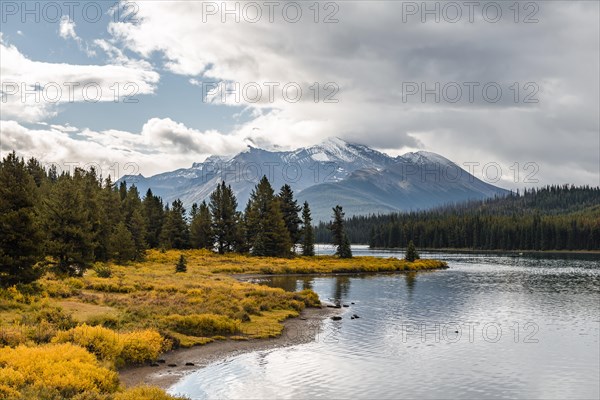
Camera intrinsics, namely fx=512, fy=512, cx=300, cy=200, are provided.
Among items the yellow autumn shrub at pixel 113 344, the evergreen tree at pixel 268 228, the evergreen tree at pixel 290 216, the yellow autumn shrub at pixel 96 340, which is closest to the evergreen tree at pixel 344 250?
the evergreen tree at pixel 290 216

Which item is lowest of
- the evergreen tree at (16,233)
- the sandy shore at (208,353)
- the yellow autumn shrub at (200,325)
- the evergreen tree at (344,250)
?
the sandy shore at (208,353)

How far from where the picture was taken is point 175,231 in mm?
122938

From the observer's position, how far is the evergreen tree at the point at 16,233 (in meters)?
37.9

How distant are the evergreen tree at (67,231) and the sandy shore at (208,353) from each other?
26185 mm

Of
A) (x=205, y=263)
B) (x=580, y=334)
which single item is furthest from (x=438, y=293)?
(x=205, y=263)

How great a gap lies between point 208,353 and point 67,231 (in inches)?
1225

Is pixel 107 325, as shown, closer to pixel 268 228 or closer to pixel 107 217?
pixel 107 217

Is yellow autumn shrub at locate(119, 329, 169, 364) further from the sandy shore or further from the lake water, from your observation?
the lake water

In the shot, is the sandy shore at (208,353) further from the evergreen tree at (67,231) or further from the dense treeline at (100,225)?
the evergreen tree at (67,231)

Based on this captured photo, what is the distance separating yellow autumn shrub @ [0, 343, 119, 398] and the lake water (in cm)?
388

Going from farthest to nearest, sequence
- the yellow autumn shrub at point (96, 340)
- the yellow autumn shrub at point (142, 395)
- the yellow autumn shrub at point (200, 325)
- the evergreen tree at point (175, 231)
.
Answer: the evergreen tree at point (175, 231) < the yellow autumn shrub at point (200, 325) < the yellow autumn shrub at point (96, 340) < the yellow autumn shrub at point (142, 395)

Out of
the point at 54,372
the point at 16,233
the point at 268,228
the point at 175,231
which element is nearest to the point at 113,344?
the point at 54,372

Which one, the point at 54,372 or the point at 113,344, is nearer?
the point at 54,372

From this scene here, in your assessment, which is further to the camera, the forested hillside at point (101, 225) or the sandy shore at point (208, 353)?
the forested hillside at point (101, 225)
